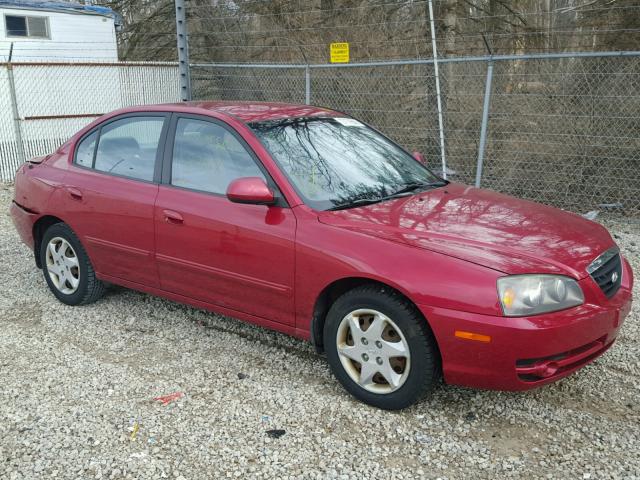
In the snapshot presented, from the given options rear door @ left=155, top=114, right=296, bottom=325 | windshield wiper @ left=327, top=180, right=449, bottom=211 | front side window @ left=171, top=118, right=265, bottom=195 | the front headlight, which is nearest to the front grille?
the front headlight

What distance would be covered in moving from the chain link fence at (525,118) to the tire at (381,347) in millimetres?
4872

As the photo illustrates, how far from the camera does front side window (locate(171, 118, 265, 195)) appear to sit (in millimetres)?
3982

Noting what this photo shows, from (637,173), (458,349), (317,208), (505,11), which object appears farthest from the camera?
(505,11)

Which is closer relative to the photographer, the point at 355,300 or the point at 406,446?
the point at 406,446

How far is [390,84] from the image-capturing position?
379 inches

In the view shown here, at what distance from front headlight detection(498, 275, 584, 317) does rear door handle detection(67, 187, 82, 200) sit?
10.5 feet

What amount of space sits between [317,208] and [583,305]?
4.98ft

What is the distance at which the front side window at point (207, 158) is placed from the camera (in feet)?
13.1

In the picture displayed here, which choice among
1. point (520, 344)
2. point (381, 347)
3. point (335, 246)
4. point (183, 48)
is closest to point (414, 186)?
point (335, 246)

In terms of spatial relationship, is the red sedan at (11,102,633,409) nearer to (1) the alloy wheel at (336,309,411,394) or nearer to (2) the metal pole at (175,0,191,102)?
(1) the alloy wheel at (336,309,411,394)

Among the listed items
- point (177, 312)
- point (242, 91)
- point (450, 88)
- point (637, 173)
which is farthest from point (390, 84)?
point (177, 312)

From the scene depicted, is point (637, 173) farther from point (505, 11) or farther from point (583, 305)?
point (583, 305)

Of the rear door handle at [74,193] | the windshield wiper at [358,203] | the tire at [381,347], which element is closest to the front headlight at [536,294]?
the tire at [381,347]

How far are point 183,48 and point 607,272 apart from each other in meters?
7.85
